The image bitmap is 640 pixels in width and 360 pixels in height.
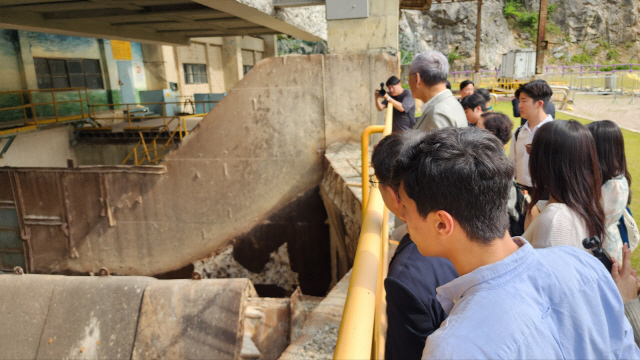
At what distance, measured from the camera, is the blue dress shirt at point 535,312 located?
813mm

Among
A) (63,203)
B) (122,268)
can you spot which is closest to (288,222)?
(122,268)

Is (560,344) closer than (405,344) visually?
Yes

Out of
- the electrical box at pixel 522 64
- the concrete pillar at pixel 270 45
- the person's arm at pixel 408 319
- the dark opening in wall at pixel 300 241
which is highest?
the concrete pillar at pixel 270 45

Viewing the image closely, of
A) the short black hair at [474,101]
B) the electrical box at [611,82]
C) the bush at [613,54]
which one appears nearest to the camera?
the short black hair at [474,101]

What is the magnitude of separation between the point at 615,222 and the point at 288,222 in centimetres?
579

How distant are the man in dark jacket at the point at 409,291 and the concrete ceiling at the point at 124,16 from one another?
5.84 meters

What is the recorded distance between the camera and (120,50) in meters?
15.5

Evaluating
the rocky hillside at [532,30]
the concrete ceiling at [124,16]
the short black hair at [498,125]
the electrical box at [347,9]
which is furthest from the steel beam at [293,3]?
the rocky hillside at [532,30]

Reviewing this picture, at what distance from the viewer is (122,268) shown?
320 inches

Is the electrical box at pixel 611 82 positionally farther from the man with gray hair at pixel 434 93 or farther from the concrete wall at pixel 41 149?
the concrete wall at pixel 41 149

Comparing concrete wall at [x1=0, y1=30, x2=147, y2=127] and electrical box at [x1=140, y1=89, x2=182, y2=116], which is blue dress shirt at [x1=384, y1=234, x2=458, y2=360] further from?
electrical box at [x1=140, y1=89, x2=182, y2=116]

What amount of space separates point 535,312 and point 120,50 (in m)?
17.2

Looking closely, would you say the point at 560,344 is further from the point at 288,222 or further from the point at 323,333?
the point at 288,222

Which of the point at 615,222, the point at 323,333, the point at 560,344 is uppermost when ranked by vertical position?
the point at 560,344
